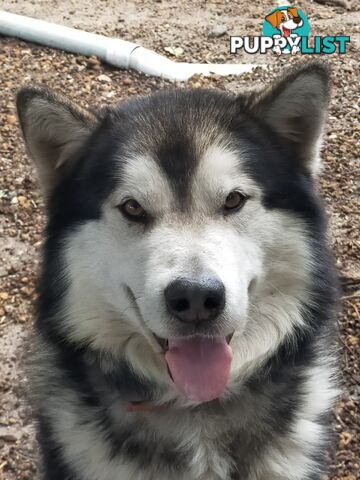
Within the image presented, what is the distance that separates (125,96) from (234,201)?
320cm

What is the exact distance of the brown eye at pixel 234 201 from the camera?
2.15 m

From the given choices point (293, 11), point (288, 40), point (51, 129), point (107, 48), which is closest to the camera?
point (51, 129)

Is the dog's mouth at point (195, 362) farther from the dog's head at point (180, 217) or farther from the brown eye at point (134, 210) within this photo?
the brown eye at point (134, 210)

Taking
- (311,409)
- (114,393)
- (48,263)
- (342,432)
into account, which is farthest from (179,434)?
(342,432)

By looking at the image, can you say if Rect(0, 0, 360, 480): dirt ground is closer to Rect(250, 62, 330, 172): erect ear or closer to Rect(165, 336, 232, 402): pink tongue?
Rect(165, 336, 232, 402): pink tongue

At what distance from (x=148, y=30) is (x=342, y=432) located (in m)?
4.38

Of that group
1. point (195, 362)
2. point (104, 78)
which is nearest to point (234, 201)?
point (195, 362)

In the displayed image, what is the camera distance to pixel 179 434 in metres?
2.30

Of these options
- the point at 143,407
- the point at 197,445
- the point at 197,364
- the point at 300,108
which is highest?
the point at 300,108

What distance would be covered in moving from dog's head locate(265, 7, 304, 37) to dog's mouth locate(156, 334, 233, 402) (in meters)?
4.65

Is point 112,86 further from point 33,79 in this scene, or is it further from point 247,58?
point 247,58

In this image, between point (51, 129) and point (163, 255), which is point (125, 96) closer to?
point (51, 129)

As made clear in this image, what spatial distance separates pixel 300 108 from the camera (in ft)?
7.48

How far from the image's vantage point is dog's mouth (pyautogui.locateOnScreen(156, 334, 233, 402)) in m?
2.13
